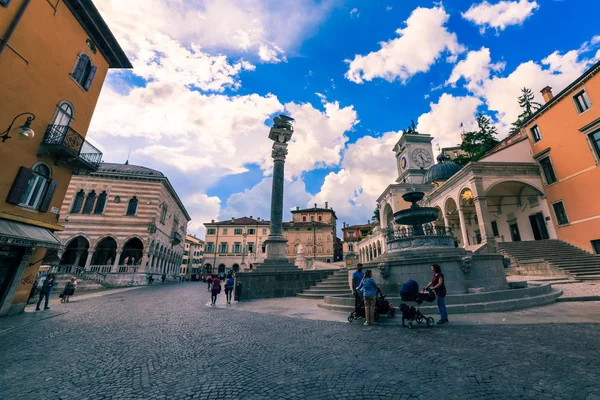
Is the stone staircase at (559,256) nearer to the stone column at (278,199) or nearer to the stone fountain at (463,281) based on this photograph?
the stone fountain at (463,281)

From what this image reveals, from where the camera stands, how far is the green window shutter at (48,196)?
1098cm

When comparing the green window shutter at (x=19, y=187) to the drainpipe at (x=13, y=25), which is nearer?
the drainpipe at (x=13, y=25)

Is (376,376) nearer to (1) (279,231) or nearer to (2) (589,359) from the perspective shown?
(2) (589,359)

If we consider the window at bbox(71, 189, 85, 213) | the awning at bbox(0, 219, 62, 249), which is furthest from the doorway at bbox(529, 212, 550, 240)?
the window at bbox(71, 189, 85, 213)

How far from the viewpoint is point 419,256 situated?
9844 mm

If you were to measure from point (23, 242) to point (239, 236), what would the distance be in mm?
51407

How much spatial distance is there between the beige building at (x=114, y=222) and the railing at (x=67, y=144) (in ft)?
64.4

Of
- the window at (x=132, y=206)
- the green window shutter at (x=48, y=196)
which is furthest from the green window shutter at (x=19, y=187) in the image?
the window at (x=132, y=206)

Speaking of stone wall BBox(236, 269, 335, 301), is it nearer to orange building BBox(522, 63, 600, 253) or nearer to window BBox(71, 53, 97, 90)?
window BBox(71, 53, 97, 90)

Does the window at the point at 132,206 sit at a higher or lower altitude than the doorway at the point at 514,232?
higher

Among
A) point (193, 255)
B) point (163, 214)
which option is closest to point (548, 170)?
point (163, 214)

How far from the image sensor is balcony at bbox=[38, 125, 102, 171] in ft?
35.4

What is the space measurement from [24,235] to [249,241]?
1995 inches

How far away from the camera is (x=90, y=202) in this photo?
3059 centimetres
